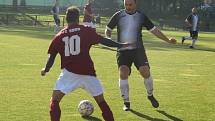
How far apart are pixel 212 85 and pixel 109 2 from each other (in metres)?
57.7

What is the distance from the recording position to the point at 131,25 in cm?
1052

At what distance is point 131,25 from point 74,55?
2.95 m

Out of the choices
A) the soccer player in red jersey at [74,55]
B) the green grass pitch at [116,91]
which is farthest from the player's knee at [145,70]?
the soccer player in red jersey at [74,55]

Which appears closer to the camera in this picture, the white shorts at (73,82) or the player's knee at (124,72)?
the white shorts at (73,82)

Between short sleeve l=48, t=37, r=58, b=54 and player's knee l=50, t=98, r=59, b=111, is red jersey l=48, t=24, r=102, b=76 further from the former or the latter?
player's knee l=50, t=98, r=59, b=111

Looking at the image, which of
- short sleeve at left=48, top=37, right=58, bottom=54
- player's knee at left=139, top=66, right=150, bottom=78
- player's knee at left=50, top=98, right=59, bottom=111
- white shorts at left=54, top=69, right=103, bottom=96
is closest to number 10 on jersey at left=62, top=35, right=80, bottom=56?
short sleeve at left=48, top=37, right=58, bottom=54

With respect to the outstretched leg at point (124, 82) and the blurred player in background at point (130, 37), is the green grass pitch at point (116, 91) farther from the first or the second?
the blurred player in background at point (130, 37)

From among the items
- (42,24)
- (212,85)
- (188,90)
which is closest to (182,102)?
(188,90)

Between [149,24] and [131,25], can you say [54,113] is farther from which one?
[149,24]

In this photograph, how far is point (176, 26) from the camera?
59.8 meters

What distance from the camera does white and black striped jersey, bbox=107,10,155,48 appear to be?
1052cm

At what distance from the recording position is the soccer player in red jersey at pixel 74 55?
7754 millimetres

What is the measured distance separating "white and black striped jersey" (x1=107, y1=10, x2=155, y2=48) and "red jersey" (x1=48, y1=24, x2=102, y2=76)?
107 inches

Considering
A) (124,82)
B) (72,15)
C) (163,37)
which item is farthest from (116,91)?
(72,15)
